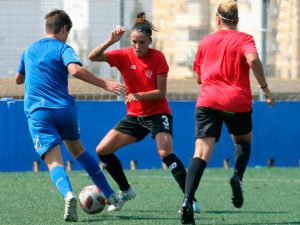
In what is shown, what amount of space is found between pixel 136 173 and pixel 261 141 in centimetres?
234

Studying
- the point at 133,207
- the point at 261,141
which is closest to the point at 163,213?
the point at 133,207

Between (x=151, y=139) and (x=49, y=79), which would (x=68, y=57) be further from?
(x=151, y=139)

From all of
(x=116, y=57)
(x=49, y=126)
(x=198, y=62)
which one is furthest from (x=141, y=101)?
(x=49, y=126)

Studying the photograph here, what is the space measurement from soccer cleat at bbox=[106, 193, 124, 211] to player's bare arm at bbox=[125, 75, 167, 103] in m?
0.89

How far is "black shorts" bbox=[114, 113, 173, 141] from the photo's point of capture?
31.8ft

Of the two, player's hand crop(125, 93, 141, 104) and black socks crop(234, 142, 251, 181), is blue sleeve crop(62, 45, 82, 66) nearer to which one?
player's hand crop(125, 93, 141, 104)

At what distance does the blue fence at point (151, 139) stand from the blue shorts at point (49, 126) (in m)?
6.07

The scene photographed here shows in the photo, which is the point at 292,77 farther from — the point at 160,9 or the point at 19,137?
the point at 19,137

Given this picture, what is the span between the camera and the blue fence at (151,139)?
1479cm

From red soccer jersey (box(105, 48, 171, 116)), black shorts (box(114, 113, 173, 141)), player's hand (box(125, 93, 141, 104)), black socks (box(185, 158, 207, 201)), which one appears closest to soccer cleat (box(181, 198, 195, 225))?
black socks (box(185, 158, 207, 201))

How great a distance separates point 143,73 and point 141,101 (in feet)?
0.95

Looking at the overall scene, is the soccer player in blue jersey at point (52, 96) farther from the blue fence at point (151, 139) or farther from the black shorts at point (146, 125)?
the blue fence at point (151, 139)

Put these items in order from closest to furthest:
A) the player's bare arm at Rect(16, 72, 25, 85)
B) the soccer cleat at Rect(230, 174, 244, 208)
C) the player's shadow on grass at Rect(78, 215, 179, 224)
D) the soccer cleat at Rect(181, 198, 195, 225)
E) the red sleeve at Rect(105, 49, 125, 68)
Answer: the soccer cleat at Rect(181, 198, 195, 225) → the player's shadow on grass at Rect(78, 215, 179, 224) → the soccer cleat at Rect(230, 174, 244, 208) → the player's bare arm at Rect(16, 72, 25, 85) → the red sleeve at Rect(105, 49, 125, 68)

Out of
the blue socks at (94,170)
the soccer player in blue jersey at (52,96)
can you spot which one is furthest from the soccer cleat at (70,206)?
the blue socks at (94,170)
